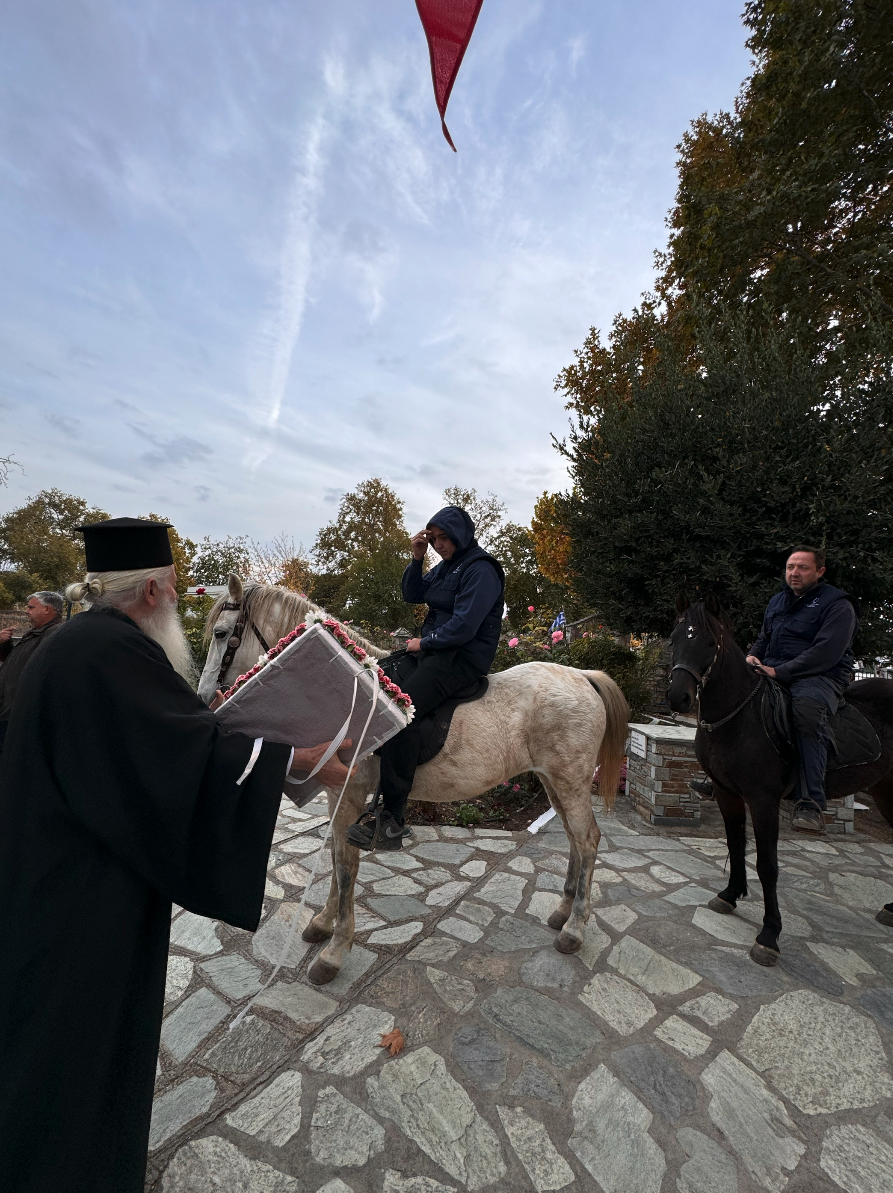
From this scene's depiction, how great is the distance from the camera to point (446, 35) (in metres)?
3.25

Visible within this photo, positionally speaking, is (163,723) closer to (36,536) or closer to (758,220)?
(758,220)

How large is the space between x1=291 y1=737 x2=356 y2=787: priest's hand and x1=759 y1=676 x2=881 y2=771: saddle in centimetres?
348

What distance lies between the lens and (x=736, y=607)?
7211 mm

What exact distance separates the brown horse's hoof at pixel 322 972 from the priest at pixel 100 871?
5.92ft

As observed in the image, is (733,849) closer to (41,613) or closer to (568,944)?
(568,944)

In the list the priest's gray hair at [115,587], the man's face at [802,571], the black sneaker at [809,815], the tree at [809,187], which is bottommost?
the black sneaker at [809,815]

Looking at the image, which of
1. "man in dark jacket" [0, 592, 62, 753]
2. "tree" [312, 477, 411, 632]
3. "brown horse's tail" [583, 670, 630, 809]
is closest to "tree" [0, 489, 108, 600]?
"tree" [312, 477, 411, 632]

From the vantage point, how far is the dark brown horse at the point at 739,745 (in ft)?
12.7

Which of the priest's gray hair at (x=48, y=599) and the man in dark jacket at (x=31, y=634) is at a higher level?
the priest's gray hair at (x=48, y=599)

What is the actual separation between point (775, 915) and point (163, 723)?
Result: 165 inches

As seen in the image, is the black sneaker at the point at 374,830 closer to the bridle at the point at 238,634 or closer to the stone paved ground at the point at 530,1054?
the stone paved ground at the point at 530,1054

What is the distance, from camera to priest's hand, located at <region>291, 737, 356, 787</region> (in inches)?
73.4

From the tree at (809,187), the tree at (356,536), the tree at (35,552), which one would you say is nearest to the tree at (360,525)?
the tree at (356,536)

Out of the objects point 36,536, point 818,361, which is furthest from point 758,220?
point 36,536
